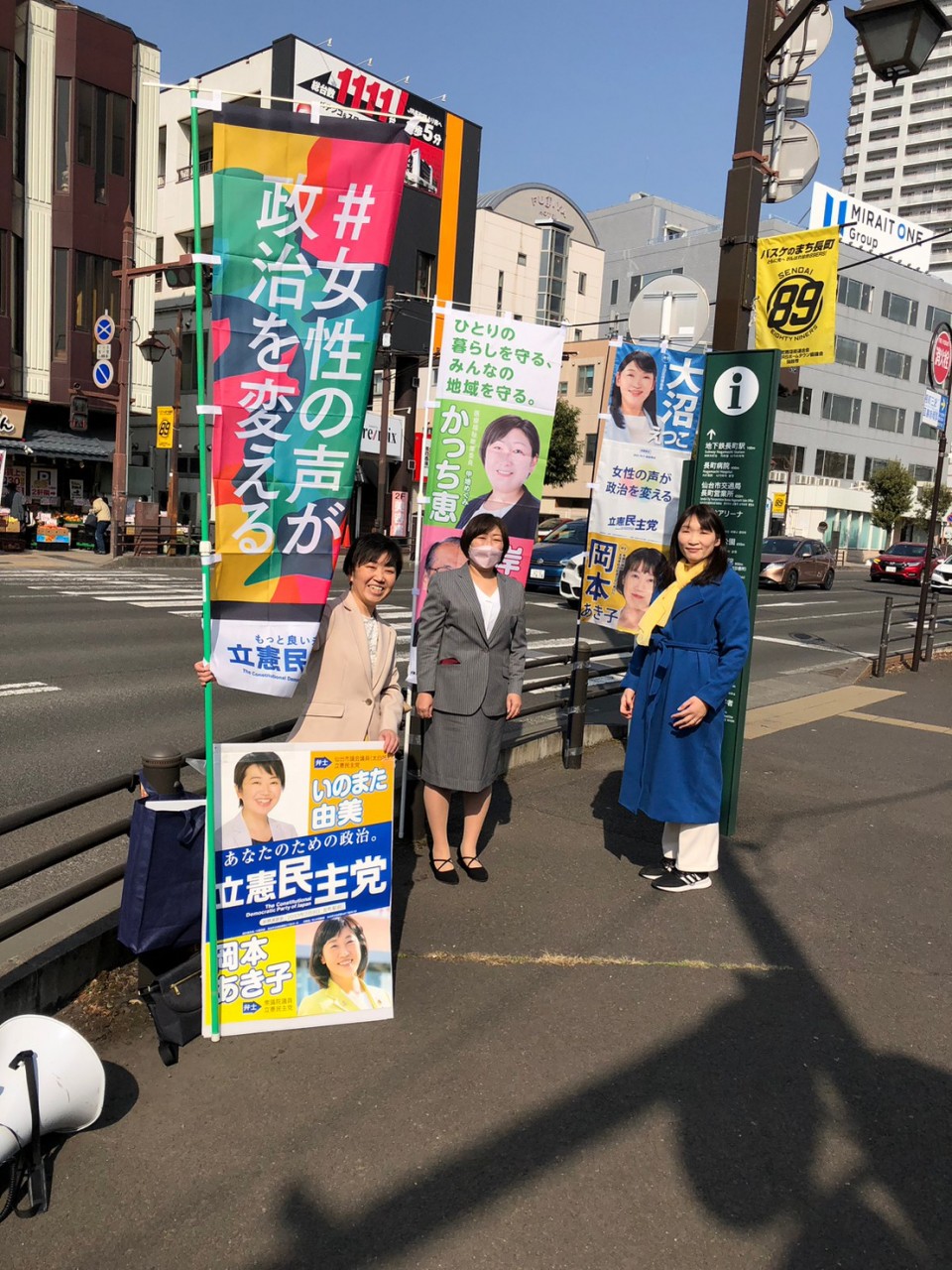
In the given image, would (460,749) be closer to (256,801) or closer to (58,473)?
(256,801)

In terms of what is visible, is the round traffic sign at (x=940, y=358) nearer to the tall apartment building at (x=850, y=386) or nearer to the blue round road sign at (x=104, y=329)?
the blue round road sign at (x=104, y=329)

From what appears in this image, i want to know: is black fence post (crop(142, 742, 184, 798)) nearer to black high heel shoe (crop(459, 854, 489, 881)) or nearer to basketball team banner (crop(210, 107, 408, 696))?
basketball team banner (crop(210, 107, 408, 696))

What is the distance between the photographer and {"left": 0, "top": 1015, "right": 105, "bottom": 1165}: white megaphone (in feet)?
8.54

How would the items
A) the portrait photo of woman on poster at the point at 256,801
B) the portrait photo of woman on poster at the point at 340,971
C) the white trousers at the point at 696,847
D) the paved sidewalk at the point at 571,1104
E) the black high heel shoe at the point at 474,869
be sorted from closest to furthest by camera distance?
the paved sidewalk at the point at 571,1104 → the portrait photo of woman on poster at the point at 256,801 → the portrait photo of woman on poster at the point at 340,971 → the black high heel shoe at the point at 474,869 → the white trousers at the point at 696,847

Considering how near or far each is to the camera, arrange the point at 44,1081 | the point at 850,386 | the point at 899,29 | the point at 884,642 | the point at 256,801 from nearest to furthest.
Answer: the point at 44,1081 → the point at 256,801 → the point at 899,29 → the point at 884,642 → the point at 850,386

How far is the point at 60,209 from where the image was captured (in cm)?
2864

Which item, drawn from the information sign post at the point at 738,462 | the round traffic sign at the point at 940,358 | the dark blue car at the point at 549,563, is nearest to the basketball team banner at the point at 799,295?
the round traffic sign at the point at 940,358

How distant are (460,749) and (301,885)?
133 cm

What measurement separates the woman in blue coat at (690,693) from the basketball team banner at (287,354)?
2.10 metres

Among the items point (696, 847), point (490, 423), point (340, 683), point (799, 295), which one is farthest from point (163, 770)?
point (799, 295)

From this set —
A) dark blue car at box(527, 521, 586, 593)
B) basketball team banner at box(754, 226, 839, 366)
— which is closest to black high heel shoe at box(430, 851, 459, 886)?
basketball team banner at box(754, 226, 839, 366)

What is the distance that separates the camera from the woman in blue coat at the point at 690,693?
4.81 meters

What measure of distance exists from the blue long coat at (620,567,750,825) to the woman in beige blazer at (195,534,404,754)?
5.08 ft

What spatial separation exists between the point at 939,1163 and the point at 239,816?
2471 mm
